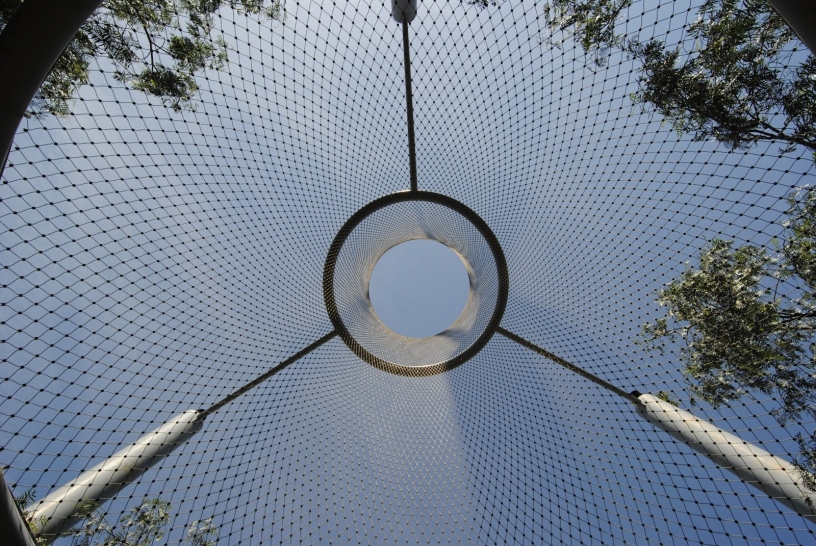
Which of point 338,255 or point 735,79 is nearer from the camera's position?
point 735,79

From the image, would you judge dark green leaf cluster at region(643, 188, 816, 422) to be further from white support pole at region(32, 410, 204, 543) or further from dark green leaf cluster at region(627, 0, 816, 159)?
white support pole at region(32, 410, 204, 543)

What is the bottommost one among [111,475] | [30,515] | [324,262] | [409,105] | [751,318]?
[111,475]

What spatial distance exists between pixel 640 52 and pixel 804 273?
2.76 m

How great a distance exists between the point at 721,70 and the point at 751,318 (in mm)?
2625

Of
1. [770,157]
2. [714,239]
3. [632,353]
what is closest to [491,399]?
[632,353]

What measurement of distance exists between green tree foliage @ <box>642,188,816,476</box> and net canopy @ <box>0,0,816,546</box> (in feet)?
0.64

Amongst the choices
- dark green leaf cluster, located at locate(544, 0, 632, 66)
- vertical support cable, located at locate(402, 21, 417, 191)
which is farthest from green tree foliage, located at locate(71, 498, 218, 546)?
dark green leaf cluster, located at locate(544, 0, 632, 66)

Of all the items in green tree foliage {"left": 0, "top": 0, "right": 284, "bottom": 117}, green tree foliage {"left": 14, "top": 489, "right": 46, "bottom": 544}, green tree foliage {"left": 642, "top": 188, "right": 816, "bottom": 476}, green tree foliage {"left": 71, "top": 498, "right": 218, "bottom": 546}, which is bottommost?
green tree foliage {"left": 71, "top": 498, "right": 218, "bottom": 546}

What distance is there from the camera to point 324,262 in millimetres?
8227

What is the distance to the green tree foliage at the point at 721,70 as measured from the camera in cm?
348

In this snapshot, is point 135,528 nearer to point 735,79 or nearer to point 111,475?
point 111,475

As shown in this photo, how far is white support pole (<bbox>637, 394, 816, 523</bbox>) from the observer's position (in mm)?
3480

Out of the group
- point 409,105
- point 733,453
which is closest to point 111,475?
point 409,105

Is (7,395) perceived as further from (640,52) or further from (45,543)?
(640,52)
